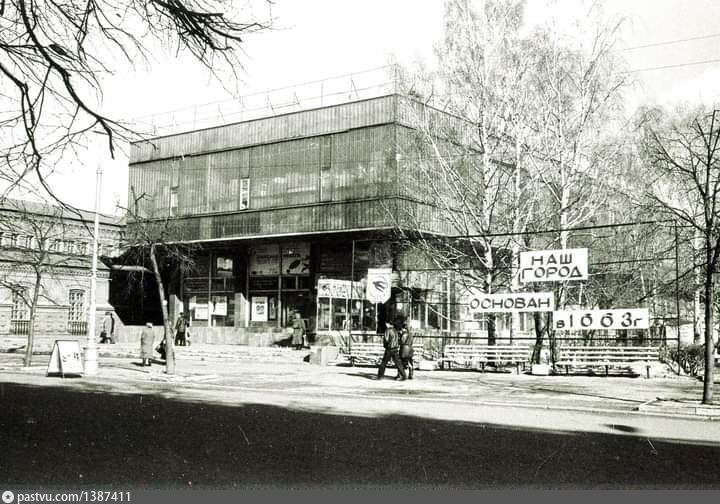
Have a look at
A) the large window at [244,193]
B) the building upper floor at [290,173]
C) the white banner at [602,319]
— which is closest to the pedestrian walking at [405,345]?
the white banner at [602,319]

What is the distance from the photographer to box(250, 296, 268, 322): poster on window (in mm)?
34969

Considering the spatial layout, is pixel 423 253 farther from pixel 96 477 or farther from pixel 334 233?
pixel 96 477

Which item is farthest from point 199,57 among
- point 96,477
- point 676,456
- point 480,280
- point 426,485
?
point 480,280

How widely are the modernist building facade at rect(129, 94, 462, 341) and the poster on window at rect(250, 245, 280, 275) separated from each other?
0.20 ft

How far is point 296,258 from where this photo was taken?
112 ft

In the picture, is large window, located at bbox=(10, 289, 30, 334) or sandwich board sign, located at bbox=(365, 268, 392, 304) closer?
sandwich board sign, located at bbox=(365, 268, 392, 304)

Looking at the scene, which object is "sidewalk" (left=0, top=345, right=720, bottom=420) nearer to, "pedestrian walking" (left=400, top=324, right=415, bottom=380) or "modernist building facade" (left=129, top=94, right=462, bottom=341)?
"pedestrian walking" (left=400, top=324, right=415, bottom=380)

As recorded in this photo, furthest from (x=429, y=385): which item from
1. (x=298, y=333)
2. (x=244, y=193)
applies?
(x=244, y=193)

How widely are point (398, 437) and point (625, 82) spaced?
18.9m

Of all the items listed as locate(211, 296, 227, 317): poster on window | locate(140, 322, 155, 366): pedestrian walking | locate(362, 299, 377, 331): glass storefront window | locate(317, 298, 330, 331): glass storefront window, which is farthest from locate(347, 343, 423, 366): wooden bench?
locate(211, 296, 227, 317): poster on window

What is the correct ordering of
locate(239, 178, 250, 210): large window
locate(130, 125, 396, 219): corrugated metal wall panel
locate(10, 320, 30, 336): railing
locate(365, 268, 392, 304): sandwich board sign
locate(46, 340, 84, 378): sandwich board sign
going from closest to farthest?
locate(46, 340, 84, 378): sandwich board sign, locate(365, 268, 392, 304): sandwich board sign, locate(130, 125, 396, 219): corrugated metal wall panel, locate(239, 178, 250, 210): large window, locate(10, 320, 30, 336): railing

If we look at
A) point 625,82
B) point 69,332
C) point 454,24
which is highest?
point 454,24

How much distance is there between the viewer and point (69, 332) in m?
44.1

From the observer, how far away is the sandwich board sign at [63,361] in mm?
20719
